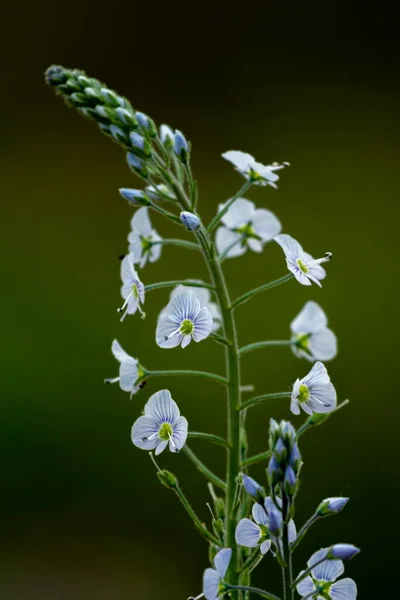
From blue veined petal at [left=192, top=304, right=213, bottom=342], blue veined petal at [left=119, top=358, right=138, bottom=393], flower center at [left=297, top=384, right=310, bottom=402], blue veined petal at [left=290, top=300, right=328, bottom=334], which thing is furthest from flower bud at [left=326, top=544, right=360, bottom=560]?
blue veined petal at [left=290, top=300, right=328, bottom=334]

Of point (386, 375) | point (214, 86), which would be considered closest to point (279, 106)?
point (214, 86)

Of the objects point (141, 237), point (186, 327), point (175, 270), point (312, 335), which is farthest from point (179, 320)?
point (175, 270)

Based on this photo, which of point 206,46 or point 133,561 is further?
point 206,46

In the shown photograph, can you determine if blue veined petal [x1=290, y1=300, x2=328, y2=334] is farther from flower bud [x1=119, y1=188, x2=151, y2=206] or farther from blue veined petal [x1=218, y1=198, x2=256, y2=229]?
flower bud [x1=119, y1=188, x2=151, y2=206]

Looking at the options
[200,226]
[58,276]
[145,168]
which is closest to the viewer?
[200,226]

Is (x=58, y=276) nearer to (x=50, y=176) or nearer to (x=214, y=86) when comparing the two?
(x=50, y=176)

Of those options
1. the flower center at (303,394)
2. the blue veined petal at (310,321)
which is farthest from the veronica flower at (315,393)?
the blue veined petal at (310,321)

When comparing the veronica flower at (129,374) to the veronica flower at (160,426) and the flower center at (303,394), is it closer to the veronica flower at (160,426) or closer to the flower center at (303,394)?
the veronica flower at (160,426)
